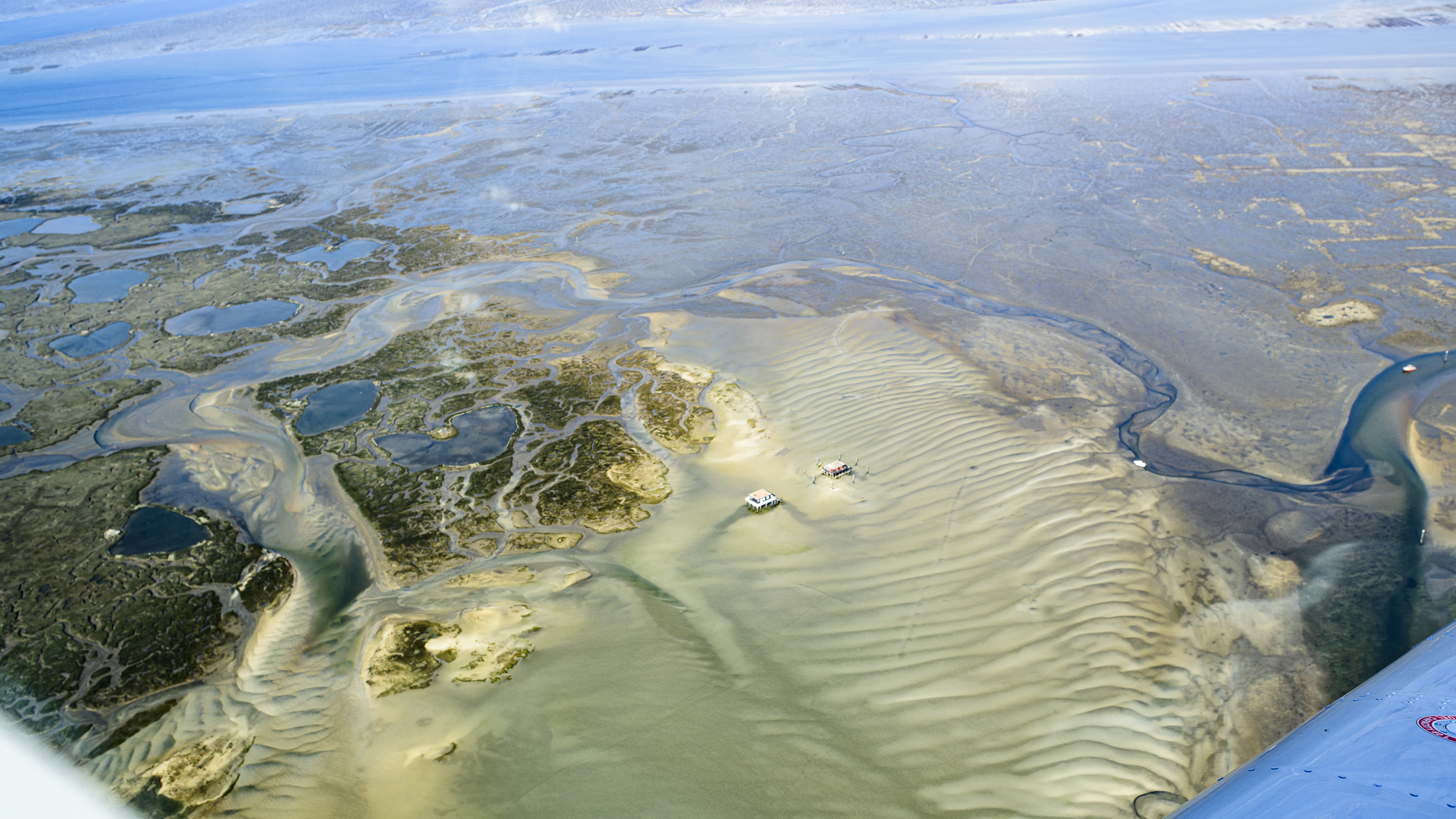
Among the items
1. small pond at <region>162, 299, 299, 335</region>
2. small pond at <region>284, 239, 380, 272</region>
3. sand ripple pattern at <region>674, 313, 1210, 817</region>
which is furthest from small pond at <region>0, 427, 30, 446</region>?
sand ripple pattern at <region>674, 313, 1210, 817</region>

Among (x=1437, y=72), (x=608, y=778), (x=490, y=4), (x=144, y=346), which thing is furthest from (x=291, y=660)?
(x=490, y=4)

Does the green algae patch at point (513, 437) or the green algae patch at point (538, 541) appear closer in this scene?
the green algae patch at point (538, 541)

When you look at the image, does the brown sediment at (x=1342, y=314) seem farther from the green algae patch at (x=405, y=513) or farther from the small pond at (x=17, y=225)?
the small pond at (x=17, y=225)

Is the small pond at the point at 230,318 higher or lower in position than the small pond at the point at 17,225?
lower

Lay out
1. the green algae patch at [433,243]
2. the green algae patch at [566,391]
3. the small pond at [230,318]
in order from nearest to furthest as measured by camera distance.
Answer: the green algae patch at [566,391] < the small pond at [230,318] < the green algae patch at [433,243]

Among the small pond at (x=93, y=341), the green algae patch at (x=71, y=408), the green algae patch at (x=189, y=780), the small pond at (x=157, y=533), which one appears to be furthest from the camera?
the small pond at (x=93, y=341)

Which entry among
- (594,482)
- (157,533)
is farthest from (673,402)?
(157,533)

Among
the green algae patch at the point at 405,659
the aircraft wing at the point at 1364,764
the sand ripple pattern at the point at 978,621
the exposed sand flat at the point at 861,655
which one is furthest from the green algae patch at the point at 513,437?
the aircraft wing at the point at 1364,764

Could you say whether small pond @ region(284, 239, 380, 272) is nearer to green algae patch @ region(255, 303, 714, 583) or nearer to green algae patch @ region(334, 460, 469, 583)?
green algae patch @ region(255, 303, 714, 583)

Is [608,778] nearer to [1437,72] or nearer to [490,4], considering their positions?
[1437,72]
